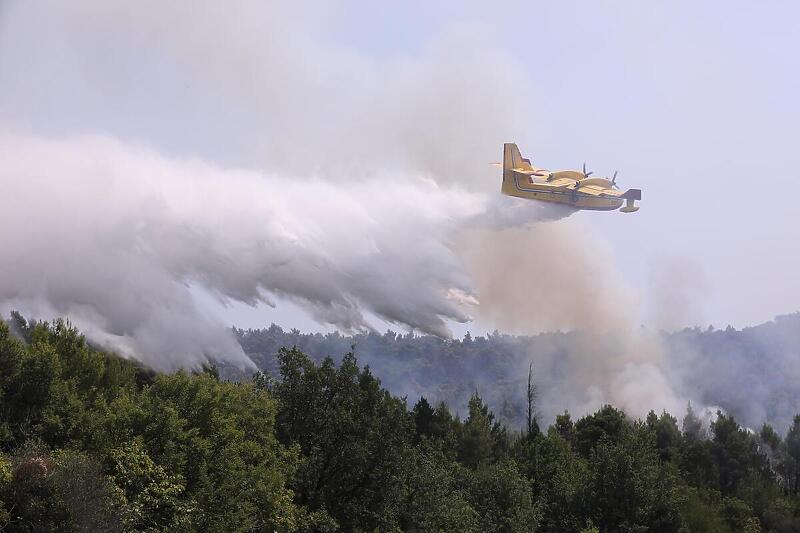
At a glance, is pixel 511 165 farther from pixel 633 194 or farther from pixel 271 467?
pixel 271 467

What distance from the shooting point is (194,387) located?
131 feet

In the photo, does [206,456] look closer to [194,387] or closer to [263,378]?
[194,387]

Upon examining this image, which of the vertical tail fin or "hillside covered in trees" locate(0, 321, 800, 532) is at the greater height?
the vertical tail fin

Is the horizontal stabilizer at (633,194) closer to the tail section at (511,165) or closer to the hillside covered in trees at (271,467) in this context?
the tail section at (511,165)

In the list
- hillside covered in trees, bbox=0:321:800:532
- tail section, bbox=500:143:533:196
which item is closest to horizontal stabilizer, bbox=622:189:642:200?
tail section, bbox=500:143:533:196

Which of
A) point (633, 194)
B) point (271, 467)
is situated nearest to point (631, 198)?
point (633, 194)

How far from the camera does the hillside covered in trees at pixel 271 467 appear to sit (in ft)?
97.1

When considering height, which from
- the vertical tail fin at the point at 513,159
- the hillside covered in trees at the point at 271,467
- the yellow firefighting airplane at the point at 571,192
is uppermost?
the vertical tail fin at the point at 513,159

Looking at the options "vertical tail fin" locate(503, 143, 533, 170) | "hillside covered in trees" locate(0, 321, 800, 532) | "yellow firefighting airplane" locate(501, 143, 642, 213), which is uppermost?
"vertical tail fin" locate(503, 143, 533, 170)

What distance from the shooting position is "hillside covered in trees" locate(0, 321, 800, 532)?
29.6 m

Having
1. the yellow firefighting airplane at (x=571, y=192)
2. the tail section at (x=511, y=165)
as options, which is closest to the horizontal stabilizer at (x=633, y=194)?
the yellow firefighting airplane at (x=571, y=192)

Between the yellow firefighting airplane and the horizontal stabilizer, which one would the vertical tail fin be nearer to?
the yellow firefighting airplane

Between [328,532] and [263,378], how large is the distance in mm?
11745

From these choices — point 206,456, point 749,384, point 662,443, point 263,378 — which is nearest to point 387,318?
point 263,378
